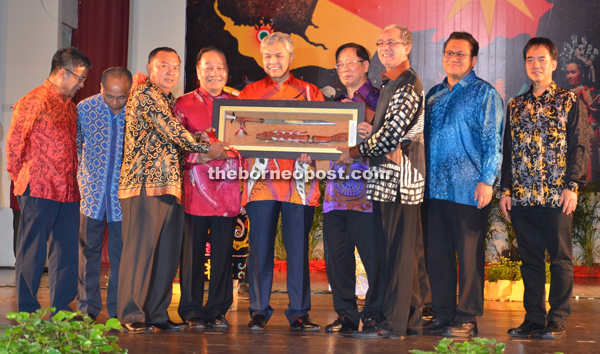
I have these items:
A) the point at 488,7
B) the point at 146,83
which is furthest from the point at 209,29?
the point at 146,83

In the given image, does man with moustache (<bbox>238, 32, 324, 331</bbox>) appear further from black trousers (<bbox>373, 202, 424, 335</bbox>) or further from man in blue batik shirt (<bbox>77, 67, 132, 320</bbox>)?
man in blue batik shirt (<bbox>77, 67, 132, 320</bbox>)

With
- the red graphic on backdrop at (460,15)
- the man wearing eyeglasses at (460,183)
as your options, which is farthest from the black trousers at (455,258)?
the red graphic on backdrop at (460,15)

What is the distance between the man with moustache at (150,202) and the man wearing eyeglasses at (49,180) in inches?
19.2

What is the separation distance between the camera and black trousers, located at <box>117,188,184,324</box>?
3412 millimetres

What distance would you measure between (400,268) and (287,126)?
3.41 ft

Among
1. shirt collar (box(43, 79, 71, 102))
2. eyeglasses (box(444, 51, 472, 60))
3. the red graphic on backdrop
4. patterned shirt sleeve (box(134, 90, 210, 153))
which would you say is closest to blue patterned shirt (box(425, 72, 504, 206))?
eyeglasses (box(444, 51, 472, 60))

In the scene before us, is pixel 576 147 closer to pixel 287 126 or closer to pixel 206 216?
pixel 287 126

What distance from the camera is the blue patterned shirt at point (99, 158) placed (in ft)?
12.3

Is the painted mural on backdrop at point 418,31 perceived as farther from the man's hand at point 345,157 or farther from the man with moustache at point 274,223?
the man's hand at point 345,157

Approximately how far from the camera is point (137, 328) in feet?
11.0

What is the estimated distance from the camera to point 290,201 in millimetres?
3609

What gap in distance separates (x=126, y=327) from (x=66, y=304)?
2.04 feet

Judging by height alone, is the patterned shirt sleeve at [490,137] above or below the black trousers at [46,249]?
above

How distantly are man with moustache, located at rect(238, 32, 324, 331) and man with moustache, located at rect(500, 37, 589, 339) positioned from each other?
1215mm
